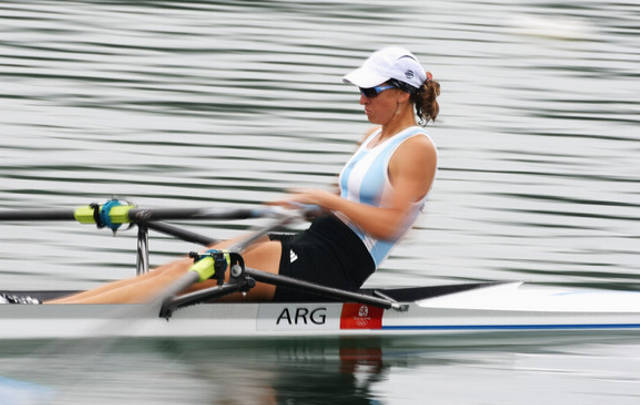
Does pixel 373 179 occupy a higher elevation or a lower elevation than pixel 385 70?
lower

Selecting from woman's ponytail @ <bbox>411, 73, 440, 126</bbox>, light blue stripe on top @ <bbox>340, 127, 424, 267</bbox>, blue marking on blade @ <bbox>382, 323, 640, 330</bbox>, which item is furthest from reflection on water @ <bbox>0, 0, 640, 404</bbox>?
woman's ponytail @ <bbox>411, 73, 440, 126</bbox>

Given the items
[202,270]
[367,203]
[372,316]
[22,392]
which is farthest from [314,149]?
[22,392]

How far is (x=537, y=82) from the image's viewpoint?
8.74m

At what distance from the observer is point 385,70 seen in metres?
3.40

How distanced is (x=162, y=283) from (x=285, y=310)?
0.49 m

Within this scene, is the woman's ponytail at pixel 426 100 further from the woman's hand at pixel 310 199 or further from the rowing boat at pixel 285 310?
the rowing boat at pixel 285 310

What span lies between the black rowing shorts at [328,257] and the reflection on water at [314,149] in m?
0.28

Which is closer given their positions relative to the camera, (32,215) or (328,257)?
(328,257)

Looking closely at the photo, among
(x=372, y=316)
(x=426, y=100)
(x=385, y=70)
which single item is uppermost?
(x=385, y=70)

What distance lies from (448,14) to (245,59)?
223cm

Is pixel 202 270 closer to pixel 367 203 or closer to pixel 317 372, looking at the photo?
pixel 317 372

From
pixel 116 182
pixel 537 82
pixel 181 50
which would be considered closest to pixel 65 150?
pixel 116 182

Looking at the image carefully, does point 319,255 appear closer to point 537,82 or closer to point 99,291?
point 99,291

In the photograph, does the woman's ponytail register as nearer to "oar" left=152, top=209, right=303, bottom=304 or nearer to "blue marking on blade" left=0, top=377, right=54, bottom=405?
"oar" left=152, top=209, right=303, bottom=304
